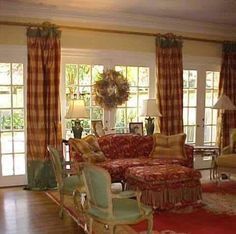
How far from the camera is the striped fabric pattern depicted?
546 cm

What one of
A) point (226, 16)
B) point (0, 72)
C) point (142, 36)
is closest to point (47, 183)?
point (0, 72)

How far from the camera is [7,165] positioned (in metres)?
5.62

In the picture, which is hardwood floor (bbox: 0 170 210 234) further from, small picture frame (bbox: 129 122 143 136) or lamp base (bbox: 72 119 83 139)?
small picture frame (bbox: 129 122 143 136)

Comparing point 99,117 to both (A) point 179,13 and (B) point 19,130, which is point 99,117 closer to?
(B) point 19,130

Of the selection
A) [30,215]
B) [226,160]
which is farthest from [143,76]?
[30,215]

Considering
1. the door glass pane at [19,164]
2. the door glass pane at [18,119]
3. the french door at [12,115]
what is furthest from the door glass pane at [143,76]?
the door glass pane at [19,164]

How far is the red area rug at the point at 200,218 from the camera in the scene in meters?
3.66

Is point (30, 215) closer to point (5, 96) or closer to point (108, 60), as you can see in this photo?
point (5, 96)

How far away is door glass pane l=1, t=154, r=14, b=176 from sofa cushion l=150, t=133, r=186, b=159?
93.4 inches

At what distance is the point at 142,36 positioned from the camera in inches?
250

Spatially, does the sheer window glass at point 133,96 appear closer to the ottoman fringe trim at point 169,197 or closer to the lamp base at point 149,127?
the lamp base at point 149,127

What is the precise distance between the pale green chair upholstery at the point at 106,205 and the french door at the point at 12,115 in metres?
2.88

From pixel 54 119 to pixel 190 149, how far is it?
232cm

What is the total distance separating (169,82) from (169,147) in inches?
57.7
